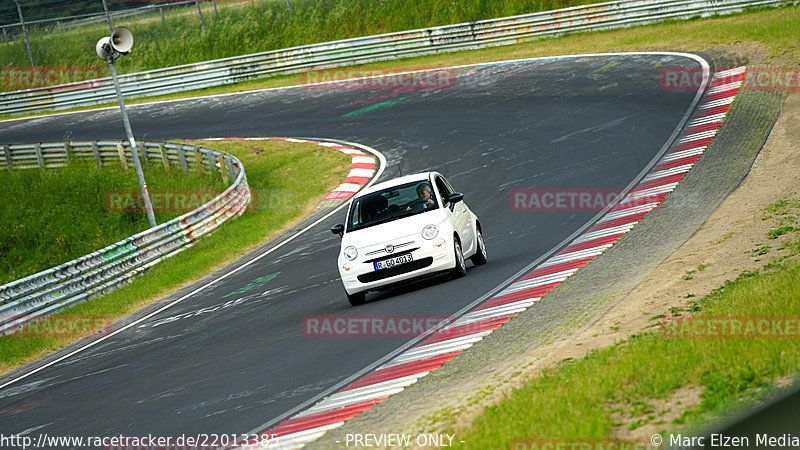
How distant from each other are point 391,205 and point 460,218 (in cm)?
104

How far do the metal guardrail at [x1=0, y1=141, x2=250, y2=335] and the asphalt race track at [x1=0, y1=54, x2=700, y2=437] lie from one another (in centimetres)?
296

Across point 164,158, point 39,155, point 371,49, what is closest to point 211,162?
point 164,158

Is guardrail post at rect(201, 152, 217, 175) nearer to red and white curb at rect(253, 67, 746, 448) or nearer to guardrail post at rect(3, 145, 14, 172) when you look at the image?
guardrail post at rect(3, 145, 14, 172)

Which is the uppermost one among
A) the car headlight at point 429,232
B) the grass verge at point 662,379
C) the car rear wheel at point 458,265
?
the grass verge at point 662,379

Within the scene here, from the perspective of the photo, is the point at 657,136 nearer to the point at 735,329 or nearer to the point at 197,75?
the point at 735,329

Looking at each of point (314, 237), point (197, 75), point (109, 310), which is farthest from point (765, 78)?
point (197, 75)

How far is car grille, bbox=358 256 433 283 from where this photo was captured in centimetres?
1255

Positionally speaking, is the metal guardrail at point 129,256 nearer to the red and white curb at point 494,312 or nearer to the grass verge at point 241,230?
the grass verge at point 241,230

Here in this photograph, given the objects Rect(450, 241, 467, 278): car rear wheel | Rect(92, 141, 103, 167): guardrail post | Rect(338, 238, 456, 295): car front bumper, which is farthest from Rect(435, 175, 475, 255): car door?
Rect(92, 141, 103, 167): guardrail post

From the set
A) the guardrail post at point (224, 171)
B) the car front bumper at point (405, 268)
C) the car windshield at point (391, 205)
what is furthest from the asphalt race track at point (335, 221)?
the guardrail post at point (224, 171)

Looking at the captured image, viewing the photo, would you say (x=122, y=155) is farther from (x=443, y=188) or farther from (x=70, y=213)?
(x=443, y=188)

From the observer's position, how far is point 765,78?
23.9 metres

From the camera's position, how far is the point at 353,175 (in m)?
25.3

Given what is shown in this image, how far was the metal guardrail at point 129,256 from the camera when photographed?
1697 cm
